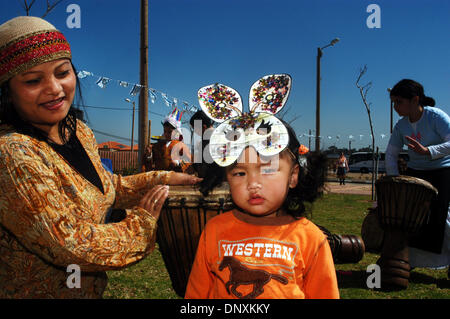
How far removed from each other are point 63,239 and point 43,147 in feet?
1.40

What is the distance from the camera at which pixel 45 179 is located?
50.3 inches

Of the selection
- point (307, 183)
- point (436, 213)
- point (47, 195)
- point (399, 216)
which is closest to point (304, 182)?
point (307, 183)

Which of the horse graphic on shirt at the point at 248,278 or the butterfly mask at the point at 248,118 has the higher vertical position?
the butterfly mask at the point at 248,118

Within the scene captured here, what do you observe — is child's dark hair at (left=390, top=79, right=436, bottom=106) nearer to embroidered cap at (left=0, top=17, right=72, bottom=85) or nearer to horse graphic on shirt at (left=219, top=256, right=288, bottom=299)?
horse graphic on shirt at (left=219, top=256, right=288, bottom=299)

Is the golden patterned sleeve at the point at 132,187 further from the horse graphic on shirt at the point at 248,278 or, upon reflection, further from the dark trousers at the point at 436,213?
the dark trousers at the point at 436,213

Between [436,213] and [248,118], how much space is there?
306cm

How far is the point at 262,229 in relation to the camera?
5.13ft

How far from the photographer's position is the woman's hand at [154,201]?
151 centimetres

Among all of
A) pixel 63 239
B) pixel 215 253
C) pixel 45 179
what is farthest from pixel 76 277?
pixel 215 253

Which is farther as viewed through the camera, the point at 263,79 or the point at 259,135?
the point at 263,79

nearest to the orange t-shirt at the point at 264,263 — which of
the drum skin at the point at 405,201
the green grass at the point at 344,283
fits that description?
the green grass at the point at 344,283

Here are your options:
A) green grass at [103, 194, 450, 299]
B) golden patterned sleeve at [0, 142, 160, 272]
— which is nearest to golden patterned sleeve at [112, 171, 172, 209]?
golden patterned sleeve at [0, 142, 160, 272]

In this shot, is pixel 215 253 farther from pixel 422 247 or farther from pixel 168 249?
pixel 422 247

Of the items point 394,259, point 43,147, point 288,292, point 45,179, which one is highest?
point 43,147
